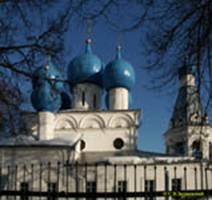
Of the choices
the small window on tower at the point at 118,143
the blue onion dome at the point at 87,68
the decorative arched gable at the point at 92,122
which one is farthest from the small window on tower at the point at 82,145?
the blue onion dome at the point at 87,68

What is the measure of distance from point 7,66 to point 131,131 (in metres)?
20.8

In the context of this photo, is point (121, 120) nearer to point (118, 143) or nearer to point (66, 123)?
point (118, 143)

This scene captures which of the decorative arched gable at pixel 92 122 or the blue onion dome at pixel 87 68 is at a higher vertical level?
the blue onion dome at pixel 87 68

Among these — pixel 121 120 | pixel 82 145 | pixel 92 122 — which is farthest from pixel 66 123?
pixel 121 120

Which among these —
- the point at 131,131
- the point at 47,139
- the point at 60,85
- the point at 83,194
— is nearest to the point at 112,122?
the point at 131,131

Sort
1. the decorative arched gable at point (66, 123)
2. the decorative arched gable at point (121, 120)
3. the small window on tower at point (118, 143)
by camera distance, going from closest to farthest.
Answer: the small window on tower at point (118, 143), the decorative arched gable at point (121, 120), the decorative arched gable at point (66, 123)

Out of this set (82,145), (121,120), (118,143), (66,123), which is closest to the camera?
(82,145)

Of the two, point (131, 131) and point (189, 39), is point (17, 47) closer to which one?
point (189, 39)

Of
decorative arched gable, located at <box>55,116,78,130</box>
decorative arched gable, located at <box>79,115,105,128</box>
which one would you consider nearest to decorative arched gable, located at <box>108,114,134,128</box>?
decorative arched gable, located at <box>79,115,105,128</box>

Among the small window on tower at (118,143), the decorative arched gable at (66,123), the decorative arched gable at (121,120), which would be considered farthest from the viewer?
the decorative arched gable at (66,123)

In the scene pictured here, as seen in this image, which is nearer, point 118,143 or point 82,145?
point 82,145

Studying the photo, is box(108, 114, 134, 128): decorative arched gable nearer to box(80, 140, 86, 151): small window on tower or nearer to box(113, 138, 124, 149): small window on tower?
box(113, 138, 124, 149): small window on tower

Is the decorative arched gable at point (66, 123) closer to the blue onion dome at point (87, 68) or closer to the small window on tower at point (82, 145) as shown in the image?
the small window on tower at point (82, 145)

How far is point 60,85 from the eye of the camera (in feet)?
28.3
